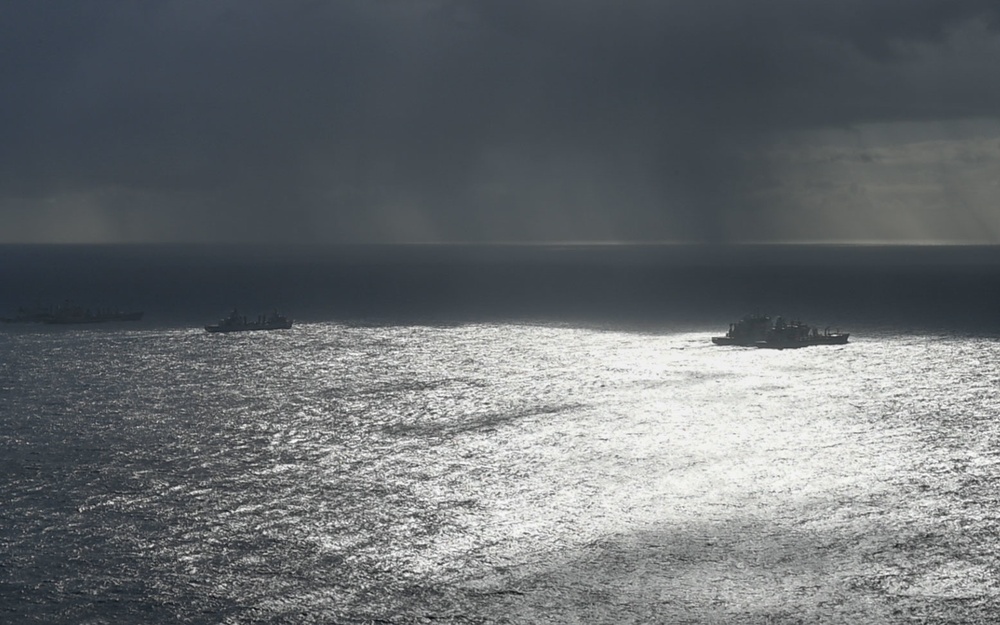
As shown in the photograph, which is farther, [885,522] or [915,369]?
[915,369]

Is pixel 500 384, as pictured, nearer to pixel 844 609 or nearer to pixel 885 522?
pixel 885 522

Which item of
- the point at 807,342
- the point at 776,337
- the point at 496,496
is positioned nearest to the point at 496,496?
the point at 496,496

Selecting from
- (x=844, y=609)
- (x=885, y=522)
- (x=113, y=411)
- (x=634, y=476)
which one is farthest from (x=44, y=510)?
(x=885, y=522)

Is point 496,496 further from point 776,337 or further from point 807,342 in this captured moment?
point 807,342

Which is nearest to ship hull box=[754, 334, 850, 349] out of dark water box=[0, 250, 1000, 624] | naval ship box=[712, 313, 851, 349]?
naval ship box=[712, 313, 851, 349]

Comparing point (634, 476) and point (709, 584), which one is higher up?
point (634, 476)

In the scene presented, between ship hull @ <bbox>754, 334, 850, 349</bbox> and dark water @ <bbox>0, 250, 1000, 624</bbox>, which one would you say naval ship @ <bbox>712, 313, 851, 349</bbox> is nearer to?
ship hull @ <bbox>754, 334, 850, 349</bbox>

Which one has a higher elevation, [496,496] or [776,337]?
[776,337]
